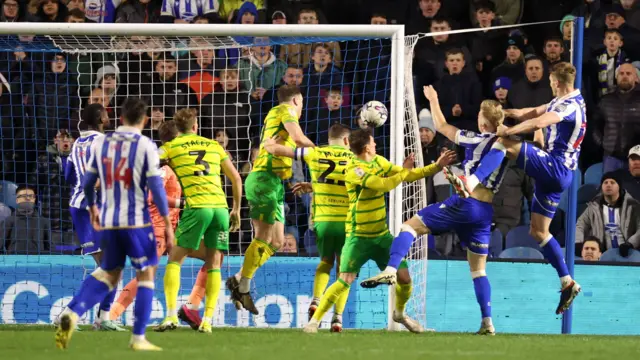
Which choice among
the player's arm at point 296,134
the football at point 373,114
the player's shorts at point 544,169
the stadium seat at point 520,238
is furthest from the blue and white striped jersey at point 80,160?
the stadium seat at point 520,238

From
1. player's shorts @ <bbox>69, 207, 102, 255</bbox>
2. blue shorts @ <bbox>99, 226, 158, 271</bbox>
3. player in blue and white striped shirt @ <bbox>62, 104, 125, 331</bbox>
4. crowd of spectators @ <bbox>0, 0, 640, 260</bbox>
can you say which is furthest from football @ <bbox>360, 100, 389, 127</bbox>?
blue shorts @ <bbox>99, 226, 158, 271</bbox>

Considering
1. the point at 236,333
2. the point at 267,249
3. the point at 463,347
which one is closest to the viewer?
the point at 463,347

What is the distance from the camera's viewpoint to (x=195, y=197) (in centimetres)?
1127

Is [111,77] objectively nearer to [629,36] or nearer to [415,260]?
[415,260]

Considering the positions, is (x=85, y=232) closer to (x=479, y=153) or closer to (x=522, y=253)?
(x=479, y=153)

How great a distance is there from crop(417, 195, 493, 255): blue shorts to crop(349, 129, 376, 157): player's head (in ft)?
2.58

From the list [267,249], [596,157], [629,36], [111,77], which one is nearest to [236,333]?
[267,249]

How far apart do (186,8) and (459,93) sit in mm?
3913

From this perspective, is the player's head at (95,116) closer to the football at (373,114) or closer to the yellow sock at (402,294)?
the football at (373,114)

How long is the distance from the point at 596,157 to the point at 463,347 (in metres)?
6.52

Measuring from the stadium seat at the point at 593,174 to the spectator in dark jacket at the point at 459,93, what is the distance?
5.02 ft

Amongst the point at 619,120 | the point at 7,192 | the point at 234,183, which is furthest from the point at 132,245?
the point at 619,120

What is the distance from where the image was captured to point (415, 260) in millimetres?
13117

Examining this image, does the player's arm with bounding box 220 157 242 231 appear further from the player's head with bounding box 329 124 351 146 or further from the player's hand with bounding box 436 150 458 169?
the player's hand with bounding box 436 150 458 169
